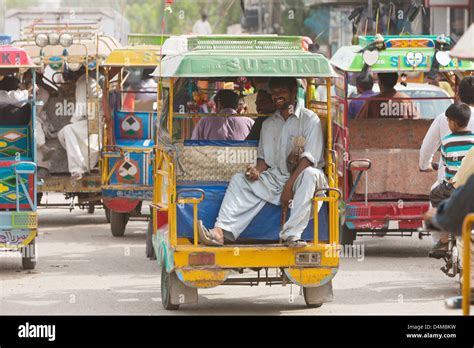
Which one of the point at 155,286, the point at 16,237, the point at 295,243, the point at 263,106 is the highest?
the point at 263,106

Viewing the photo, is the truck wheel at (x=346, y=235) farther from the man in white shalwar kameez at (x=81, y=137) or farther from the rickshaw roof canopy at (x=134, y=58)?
the man in white shalwar kameez at (x=81, y=137)

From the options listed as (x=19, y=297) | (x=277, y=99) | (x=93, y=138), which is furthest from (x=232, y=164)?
(x=93, y=138)

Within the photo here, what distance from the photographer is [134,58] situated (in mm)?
17266

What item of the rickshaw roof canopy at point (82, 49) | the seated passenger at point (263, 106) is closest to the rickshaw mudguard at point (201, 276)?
the seated passenger at point (263, 106)

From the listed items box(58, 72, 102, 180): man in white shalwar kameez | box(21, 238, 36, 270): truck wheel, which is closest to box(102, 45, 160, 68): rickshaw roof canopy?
box(58, 72, 102, 180): man in white shalwar kameez

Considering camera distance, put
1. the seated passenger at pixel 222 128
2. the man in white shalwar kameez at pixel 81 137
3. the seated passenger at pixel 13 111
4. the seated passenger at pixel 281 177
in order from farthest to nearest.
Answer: the man in white shalwar kameez at pixel 81 137 < the seated passenger at pixel 13 111 < the seated passenger at pixel 222 128 < the seated passenger at pixel 281 177

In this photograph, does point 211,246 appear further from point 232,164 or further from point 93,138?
point 93,138

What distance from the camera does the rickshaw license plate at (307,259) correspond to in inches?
412

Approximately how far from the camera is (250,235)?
1088 cm

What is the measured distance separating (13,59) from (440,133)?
4504mm

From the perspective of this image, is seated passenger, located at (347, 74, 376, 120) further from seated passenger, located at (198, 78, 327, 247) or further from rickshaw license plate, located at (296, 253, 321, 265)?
rickshaw license plate, located at (296, 253, 321, 265)

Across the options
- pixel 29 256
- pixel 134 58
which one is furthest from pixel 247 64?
pixel 134 58

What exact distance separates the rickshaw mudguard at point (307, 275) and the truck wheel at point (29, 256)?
3.96 metres

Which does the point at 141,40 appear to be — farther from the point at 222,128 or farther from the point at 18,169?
the point at 222,128
